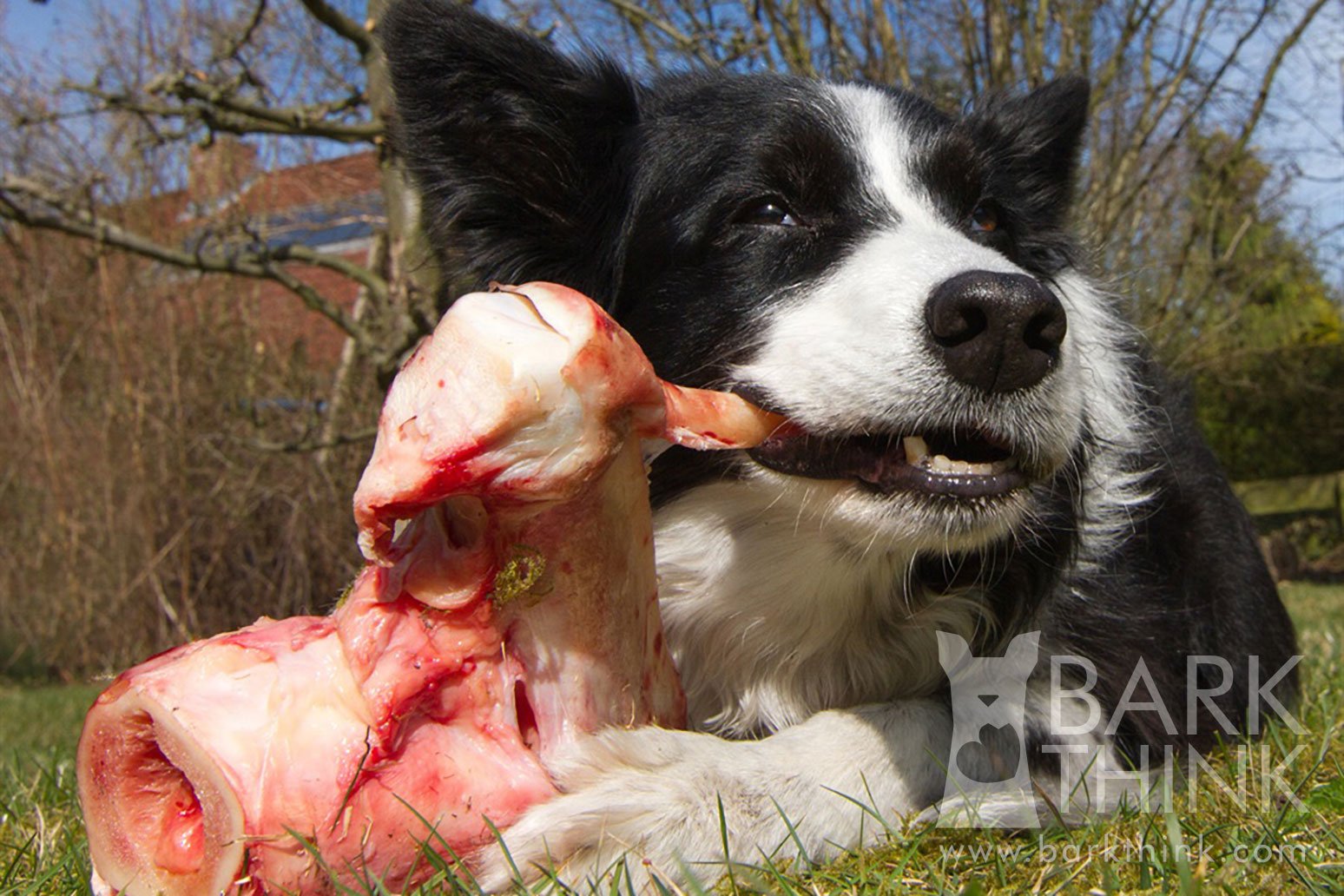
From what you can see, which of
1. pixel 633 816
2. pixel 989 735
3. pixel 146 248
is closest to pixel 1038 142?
pixel 989 735

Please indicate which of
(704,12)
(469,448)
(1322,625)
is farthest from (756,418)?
(704,12)

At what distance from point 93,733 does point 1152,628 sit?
7.18 feet

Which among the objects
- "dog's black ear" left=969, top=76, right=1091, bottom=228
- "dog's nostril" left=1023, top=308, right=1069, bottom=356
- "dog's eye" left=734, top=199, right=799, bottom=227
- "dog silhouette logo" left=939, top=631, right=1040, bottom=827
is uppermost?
"dog's black ear" left=969, top=76, right=1091, bottom=228

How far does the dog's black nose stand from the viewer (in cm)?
185

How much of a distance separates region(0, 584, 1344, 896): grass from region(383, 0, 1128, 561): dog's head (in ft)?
1.70

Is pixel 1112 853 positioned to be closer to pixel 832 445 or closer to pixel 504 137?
pixel 832 445

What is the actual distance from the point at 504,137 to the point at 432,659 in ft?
4.30

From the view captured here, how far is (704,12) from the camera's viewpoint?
7.20 meters

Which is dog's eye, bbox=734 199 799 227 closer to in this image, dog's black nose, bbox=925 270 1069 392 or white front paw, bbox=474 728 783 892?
dog's black nose, bbox=925 270 1069 392

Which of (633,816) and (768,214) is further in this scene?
(768,214)

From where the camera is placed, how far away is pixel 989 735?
226cm

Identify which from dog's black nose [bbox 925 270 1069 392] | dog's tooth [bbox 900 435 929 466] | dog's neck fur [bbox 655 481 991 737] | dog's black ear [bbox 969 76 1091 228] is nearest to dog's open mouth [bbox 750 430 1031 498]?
dog's tooth [bbox 900 435 929 466]

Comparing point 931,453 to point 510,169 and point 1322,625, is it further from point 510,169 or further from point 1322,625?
point 1322,625

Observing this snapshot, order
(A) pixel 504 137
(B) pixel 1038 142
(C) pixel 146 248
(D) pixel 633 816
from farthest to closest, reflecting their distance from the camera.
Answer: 1. (C) pixel 146 248
2. (B) pixel 1038 142
3. (A) pixel 504 137
4. (D) pixel 633 816
